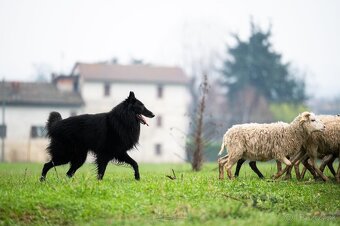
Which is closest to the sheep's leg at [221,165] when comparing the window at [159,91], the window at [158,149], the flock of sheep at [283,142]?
the flock of sheep at [283,142]

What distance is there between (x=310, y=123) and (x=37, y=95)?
181 feet

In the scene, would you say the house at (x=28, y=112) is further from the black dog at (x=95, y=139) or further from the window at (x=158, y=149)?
the black dog at (x=95, y=139)

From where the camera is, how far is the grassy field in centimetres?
1216

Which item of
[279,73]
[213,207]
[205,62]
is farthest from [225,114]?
[213,207]

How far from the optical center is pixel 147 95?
74.2 metres

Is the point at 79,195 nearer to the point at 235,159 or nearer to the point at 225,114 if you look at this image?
the point at 235,159

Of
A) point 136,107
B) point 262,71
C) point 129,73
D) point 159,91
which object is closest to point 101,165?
point 136,107

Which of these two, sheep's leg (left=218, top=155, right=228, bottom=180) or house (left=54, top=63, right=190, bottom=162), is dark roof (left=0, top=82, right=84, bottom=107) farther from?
sheep's leg (left=218, top=155, right=228, bottom=180)

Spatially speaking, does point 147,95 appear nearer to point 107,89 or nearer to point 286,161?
point 107,89

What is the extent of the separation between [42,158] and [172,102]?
1869 cm

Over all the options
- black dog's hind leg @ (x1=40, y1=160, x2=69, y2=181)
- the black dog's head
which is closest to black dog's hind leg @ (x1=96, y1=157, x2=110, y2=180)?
black dog's hind leg @ (x1=40, y1=160, x2=69, y2=181)

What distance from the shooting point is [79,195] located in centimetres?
1345

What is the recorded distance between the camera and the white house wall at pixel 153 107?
72250 mm

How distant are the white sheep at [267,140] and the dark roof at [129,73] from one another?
56389 mm
